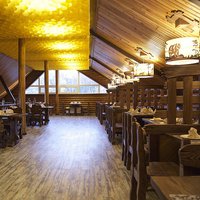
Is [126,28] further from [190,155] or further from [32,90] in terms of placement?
[32,90]

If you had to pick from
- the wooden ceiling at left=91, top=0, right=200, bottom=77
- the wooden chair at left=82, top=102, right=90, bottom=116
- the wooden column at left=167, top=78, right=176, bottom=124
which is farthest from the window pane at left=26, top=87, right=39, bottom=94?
the wooden column at left=167, top=78, right=176, bottom=124

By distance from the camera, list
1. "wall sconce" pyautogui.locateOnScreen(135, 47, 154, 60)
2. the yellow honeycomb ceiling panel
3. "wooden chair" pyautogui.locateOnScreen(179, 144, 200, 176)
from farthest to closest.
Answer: "wall sconce" pyautogui.locateOnScreen(135, 47, 154, 60)
the yellow honeycomb ceiling panel
"wooden chair" pyautogui.locateOnScreen(179, 144, 200, 176)

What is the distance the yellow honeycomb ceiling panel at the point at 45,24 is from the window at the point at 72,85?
8.26 metres

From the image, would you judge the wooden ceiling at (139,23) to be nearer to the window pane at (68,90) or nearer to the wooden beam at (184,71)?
the wooden beam at (184,71)

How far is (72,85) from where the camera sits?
18.2m

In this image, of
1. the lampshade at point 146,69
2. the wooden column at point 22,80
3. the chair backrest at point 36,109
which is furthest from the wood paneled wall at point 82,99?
the lampshade at point 146,69

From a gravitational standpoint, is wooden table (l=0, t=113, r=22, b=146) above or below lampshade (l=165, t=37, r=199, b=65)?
below

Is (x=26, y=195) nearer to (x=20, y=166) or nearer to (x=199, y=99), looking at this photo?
(x=20, y=166)

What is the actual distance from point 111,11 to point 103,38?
9.07ft

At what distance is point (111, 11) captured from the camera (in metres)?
6.24

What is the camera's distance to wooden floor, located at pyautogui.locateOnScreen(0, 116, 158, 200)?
122 inches

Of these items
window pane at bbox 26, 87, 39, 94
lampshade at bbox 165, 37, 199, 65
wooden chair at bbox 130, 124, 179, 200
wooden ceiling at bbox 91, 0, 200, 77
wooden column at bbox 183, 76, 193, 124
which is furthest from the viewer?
window pane at bbox 26, 87, 39, 94

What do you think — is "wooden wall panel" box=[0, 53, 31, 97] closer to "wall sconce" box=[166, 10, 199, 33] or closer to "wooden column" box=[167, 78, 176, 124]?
"wall sconce" box=[166, 10, 199, 33]

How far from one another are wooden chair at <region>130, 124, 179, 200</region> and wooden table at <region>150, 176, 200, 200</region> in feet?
2.43
